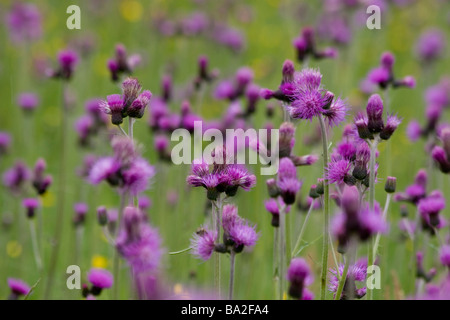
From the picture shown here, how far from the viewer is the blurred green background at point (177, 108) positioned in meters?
3.05

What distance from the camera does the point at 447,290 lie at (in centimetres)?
151

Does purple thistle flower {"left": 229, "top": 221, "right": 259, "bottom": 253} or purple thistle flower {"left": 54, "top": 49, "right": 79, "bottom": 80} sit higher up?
purple thistle flower {"left": 54, "top": 49, "right": 79, "bottom": 80}

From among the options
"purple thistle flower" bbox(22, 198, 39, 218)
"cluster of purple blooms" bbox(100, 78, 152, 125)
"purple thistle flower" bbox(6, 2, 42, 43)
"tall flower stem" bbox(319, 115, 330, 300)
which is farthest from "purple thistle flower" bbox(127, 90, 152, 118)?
"purple thistle flower" bbox(6, 2, 42, 43)

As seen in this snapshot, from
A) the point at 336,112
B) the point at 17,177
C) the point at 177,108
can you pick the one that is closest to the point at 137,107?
the point at 336,112

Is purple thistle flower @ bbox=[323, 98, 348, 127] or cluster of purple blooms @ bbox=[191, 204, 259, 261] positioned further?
purple thistle flower @ bbox=[323, 98, 348, 127]

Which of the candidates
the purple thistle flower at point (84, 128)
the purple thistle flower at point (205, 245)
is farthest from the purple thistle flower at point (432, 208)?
the purple thistle flower at point (84, 128)

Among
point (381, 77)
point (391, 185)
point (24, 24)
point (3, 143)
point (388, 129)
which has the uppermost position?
point (24, 24)

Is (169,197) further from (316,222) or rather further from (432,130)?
(432,130)

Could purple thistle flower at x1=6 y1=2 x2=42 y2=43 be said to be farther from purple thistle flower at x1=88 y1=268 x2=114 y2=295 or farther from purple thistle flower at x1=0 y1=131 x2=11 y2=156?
purple thistle flower at x1=88 y1=268 x2=114 y2=295

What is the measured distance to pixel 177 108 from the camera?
15.1 ft

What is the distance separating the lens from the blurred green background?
305 centimetres

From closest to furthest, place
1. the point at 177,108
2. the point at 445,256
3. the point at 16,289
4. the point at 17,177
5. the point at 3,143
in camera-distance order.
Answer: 1. the point at 445,256
2. the point at 16,289
3. the point at 17,177
4. the point at 3,143
5. the point at 177,108

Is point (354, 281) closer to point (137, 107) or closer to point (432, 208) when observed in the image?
point (432, 208)

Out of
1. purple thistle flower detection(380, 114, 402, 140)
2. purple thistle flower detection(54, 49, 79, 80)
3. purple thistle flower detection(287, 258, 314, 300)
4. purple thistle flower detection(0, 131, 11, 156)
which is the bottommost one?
purple thistle flower detection(287, 258, 314, 300)
